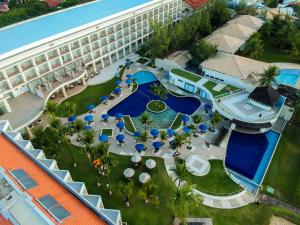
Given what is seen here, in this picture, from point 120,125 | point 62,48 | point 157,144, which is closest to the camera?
point 157,144

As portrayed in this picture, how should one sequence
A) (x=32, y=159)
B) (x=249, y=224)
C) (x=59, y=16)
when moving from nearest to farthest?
(x=32, y=159) → (x=249, y=224) → (x=59, y=16)

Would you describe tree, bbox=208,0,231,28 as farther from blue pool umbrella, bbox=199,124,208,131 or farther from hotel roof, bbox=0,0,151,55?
blue pool umbrella, bbox=199,124,208,131

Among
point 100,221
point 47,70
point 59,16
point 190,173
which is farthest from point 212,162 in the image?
point 59,16

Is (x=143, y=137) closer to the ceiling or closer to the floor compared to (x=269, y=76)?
closer to the floor

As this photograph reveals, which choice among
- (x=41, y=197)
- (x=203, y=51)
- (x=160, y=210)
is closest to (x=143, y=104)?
(x=203, y=51)

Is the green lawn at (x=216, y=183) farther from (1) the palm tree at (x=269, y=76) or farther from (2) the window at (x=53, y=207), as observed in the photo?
(1) the palm tree at (x=269, y=76)

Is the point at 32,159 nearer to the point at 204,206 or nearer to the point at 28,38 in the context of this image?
the point at 204,206

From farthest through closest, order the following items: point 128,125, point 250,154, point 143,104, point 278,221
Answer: point 143,104, point 128,125, point 250,154, point 278,221

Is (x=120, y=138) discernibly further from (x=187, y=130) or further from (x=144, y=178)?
(x=187, y=130)
